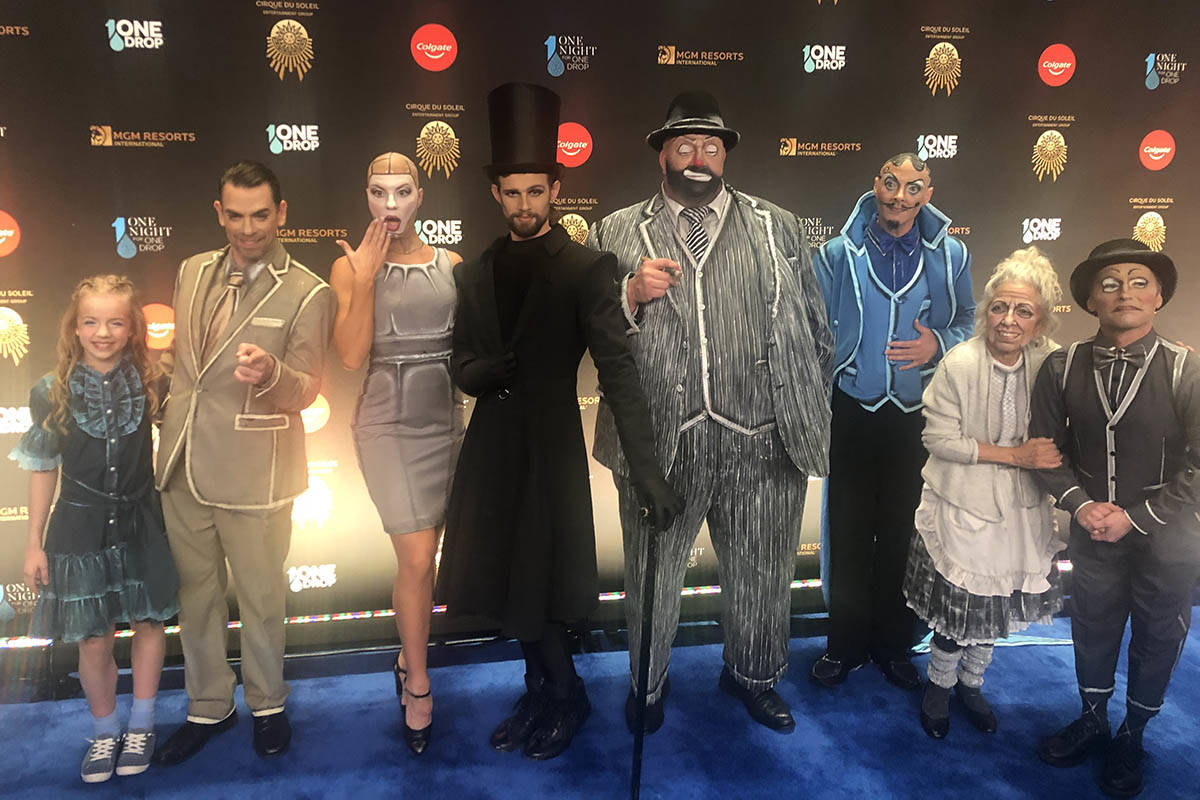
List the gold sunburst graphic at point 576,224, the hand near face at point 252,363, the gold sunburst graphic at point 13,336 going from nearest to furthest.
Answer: the hand near face at point 252,363, the gold sunburst graphic at point 13,336, the gold sunburst graphic at point 576,224

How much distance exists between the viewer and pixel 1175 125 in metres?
3.46

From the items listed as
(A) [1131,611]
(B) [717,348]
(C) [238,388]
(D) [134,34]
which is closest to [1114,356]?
(A) [1131,611]

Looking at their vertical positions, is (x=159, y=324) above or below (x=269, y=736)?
above

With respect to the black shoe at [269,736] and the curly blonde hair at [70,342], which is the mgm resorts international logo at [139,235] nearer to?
the curly blonde hair at [70,342]

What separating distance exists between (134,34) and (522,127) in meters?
1.74

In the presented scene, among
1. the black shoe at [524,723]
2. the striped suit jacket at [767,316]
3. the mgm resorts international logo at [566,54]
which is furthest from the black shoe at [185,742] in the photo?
the mgm resorts international logo at [566,54]

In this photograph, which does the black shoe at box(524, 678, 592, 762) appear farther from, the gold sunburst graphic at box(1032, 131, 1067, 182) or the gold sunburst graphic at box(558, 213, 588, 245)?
the gold sunburst graphic at box(1032, 131, 1067, 182)

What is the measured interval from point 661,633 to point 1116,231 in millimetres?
3068

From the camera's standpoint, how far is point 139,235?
9.34 feet

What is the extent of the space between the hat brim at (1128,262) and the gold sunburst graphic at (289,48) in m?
3.01

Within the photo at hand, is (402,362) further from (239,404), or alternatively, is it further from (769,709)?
(769,709)

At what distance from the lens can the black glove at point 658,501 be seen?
2.26 metres

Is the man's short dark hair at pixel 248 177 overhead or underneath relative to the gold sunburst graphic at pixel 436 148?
underneath


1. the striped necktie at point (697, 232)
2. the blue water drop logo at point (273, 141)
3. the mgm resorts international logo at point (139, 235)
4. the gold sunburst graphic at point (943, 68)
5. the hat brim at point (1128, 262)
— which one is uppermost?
the gold sunburst graphic at point (943, 68)
